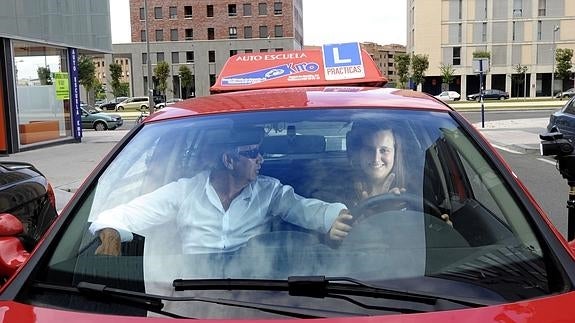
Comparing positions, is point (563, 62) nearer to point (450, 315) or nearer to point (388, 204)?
point (388, 204)

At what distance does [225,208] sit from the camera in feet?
7.50

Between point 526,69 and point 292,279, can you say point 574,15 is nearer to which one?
point 526,69

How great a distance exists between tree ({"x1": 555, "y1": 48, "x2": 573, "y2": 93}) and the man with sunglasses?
244 ft

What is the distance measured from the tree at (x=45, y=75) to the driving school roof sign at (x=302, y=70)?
13.9 metres

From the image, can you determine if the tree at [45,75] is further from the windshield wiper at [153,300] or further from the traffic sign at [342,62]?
the windshield wiper at [153,300]

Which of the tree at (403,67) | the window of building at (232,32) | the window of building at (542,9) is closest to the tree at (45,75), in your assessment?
the tree at (403,67)

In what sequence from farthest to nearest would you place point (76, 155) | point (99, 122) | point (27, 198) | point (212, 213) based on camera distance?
1. point (99, 122)
2. point (76, 155)
3. point (27, 198)
4. point (212, 213)

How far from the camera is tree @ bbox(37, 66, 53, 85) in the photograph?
18.3 m

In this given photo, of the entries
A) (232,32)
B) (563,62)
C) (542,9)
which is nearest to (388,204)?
(563,62)

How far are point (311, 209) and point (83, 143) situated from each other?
19.2 m

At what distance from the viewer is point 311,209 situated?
7.13 feet

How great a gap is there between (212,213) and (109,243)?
0.40m

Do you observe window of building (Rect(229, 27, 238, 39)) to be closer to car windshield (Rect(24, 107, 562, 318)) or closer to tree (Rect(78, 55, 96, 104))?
tree (Rect(78, 55, 96, 104))

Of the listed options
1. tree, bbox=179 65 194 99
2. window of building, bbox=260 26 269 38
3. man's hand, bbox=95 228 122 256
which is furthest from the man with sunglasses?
window of building, bbox=260 26 269 38
